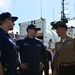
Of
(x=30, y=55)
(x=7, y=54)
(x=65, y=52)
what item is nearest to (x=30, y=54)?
→ (x=30, y=55)

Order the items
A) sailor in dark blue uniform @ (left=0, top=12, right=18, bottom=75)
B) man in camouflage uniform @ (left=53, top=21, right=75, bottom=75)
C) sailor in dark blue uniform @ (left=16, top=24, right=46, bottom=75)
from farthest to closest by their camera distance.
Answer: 1. sailor in dark blue uniform @ (left=16, top=24, right=46, bottom=75)
2. man in camouflage uniform @ (left=53, top=21, right=75, bottom=75)
3. sailor in dark blue uniform @ (left=0, top=12, right=18, bottom=75)

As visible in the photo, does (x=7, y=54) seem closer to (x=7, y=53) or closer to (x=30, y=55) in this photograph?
(x=7, y=53)

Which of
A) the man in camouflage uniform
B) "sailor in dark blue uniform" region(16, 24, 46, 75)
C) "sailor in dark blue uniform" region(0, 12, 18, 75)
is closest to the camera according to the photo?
"sailor in dark blue uniform" region(0, 12, 18, 75)

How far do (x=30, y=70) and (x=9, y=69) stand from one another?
180cm

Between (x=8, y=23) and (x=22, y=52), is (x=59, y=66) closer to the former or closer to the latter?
(x=22, y=52)

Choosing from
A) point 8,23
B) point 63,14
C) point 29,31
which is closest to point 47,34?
point 29,31

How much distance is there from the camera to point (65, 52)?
6.35 meters

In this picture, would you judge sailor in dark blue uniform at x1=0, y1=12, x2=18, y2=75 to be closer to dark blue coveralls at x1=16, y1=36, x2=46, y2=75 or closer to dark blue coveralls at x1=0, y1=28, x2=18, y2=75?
dark blue coveralls at x1=0, y1=28, x2=18, y2=75

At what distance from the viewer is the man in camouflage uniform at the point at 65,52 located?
630 centimetres

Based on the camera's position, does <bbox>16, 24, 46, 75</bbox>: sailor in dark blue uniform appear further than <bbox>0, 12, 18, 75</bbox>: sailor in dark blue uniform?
Yes

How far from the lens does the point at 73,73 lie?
6.38m

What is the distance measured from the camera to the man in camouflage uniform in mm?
6305

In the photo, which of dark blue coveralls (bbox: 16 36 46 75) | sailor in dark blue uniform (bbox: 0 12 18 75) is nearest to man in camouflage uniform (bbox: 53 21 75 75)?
dark blue coveralls (bbox: 16 36 46 75)

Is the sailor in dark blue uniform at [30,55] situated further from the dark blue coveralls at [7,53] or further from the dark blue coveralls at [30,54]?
the dark blue coveralls at [7,53]
